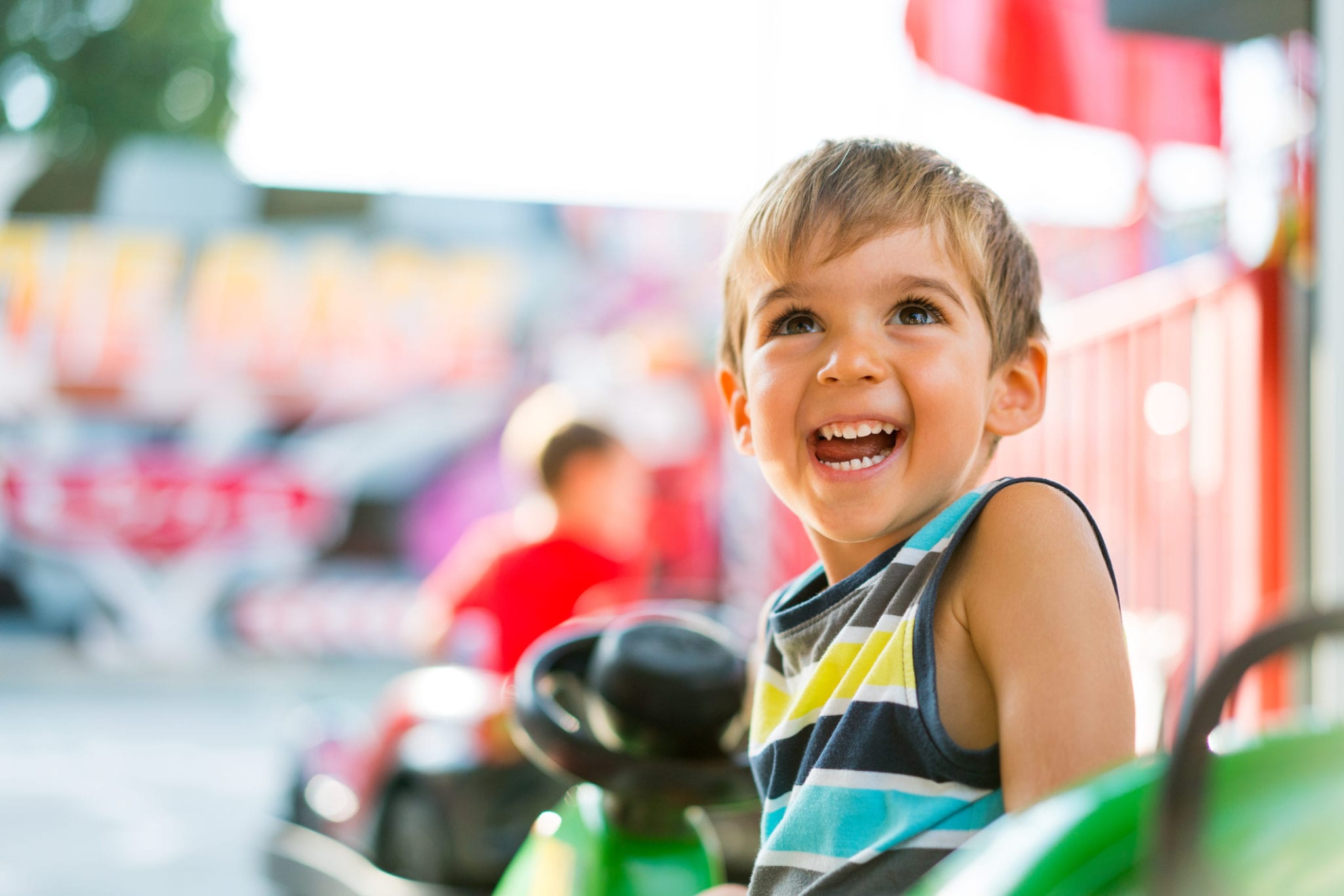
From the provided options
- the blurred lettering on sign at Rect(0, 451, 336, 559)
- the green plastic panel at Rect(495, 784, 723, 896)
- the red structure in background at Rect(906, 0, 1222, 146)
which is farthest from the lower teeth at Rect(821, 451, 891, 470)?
the blurred lettering on sign at Rect(0, 451, 336, 559)

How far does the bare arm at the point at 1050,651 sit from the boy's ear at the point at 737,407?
34 centimetres

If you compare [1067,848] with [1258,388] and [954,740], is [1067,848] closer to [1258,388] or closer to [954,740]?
[954,740]

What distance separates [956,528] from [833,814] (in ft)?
0.68

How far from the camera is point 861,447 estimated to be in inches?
34.7

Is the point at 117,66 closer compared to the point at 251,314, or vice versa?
the point at 251,314

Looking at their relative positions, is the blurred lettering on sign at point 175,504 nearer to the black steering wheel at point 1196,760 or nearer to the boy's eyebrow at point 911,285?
the boy's eyebrow at point 911,285

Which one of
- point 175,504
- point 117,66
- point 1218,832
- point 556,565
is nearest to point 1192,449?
point 556,565

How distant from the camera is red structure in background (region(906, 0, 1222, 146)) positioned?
3291 millimetres

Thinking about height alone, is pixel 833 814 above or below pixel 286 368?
above

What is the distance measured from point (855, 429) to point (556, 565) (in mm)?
2059

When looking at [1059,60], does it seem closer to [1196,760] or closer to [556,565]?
[556,565]

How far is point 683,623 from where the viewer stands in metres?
1.34

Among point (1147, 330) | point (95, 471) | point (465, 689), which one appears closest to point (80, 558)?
point (95, 471)

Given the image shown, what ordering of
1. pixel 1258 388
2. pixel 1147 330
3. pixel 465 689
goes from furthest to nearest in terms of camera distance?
1. pixel 1147 330
2. pixel 1258 388
3. pixel 465 689
